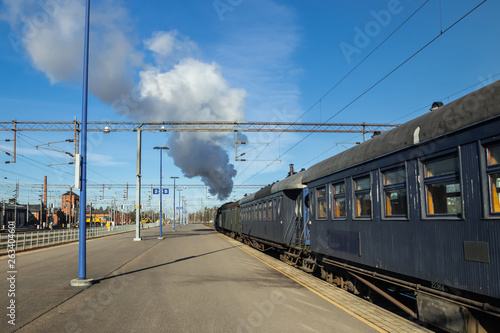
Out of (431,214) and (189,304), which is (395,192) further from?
(189,304)

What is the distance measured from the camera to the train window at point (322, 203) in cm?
1044

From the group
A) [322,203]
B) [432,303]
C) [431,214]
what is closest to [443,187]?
[431,214]

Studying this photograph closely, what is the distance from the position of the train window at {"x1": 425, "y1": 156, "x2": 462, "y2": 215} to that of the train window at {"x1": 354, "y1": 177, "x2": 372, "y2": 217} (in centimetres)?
190

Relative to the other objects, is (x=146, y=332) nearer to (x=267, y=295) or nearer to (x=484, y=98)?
(x=267, y=295)

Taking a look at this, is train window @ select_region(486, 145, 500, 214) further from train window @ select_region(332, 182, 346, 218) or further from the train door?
the train door

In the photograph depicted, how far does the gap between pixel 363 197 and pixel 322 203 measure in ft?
8.37

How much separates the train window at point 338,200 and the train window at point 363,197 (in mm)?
708

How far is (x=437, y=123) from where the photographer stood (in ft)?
19.2

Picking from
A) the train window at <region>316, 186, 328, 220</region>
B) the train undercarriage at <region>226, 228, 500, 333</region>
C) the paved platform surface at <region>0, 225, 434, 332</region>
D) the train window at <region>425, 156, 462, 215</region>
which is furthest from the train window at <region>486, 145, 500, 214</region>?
the train window at <region>316, 186, 328, 220</region>

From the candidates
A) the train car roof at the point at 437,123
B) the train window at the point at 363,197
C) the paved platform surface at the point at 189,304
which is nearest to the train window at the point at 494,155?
the train car roof at the point at 437,123

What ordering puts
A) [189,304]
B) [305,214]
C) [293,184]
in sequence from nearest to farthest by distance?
[189,304]
[305,214]
[293,184]

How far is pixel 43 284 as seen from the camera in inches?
421

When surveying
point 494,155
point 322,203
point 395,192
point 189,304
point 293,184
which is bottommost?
point 189,304

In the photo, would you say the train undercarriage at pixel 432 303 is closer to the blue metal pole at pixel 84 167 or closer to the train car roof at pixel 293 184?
the train car roof at pixel 293 184
